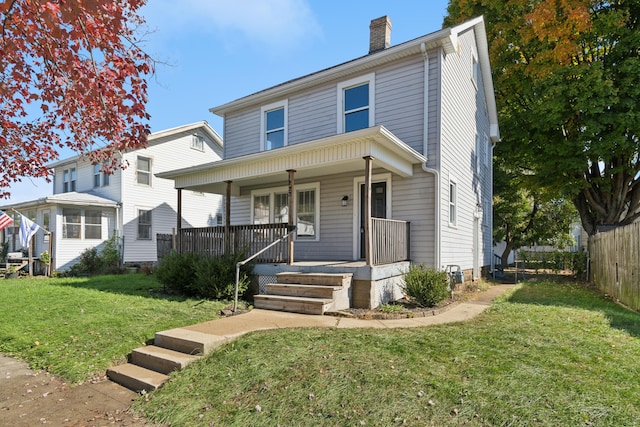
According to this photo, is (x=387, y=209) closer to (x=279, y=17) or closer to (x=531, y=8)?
(x=279, y=17)

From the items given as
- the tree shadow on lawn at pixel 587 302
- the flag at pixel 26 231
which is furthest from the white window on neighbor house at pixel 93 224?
the tree shadow on lawn at pixel 587 302

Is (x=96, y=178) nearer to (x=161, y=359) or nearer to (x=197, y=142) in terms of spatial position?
(x=197, y=142)

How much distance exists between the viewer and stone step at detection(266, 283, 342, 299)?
22.7 feet

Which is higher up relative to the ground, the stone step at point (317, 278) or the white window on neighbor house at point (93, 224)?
the white window on neighbor house at point (93, 224)

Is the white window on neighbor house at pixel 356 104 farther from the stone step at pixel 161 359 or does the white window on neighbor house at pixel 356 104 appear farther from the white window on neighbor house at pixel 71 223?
the white window on neighbor house at pixel 71 223

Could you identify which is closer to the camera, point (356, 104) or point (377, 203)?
point (377, 203)

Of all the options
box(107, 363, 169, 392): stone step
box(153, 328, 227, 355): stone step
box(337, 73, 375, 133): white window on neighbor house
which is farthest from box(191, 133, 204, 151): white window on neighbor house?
box(107, 363, 169, 392): stone step

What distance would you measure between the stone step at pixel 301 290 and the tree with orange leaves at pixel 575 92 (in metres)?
11.4

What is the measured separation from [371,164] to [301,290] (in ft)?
9.45

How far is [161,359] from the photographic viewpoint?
4.57 metres

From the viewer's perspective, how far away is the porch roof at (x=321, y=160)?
7.28 metres

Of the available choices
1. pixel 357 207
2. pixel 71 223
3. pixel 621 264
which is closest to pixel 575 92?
pixel 621 264

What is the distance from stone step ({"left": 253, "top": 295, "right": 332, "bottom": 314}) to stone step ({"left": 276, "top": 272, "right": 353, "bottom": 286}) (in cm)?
47

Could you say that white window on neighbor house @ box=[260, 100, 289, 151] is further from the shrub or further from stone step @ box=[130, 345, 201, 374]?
stone step @ box=[130, 345, 201, 374]
